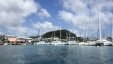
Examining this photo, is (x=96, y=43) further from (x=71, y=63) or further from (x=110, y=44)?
(x=71, y=63)

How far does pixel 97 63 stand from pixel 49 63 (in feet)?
34.1

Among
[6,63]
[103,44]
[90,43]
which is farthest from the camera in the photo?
[90,43]

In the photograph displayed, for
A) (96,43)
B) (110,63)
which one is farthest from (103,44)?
(110,63)

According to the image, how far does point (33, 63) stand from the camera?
53.1 meters

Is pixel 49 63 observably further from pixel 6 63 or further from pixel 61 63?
pixel 6 63

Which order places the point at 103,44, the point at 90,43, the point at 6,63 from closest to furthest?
the point at 6,63 → the point at 103,44 → the point at 90,43

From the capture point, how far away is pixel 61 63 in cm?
5391

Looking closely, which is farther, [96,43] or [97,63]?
[96,43]

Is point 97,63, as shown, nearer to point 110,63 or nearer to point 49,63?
point 110,63

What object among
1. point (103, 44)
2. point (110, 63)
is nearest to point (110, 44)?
point (103, 44)

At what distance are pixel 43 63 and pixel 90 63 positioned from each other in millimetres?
10099

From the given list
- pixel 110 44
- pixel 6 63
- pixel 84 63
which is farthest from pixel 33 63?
pixel 110 44

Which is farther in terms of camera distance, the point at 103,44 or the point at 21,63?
the point at 103,44

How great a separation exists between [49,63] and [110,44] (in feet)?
439
